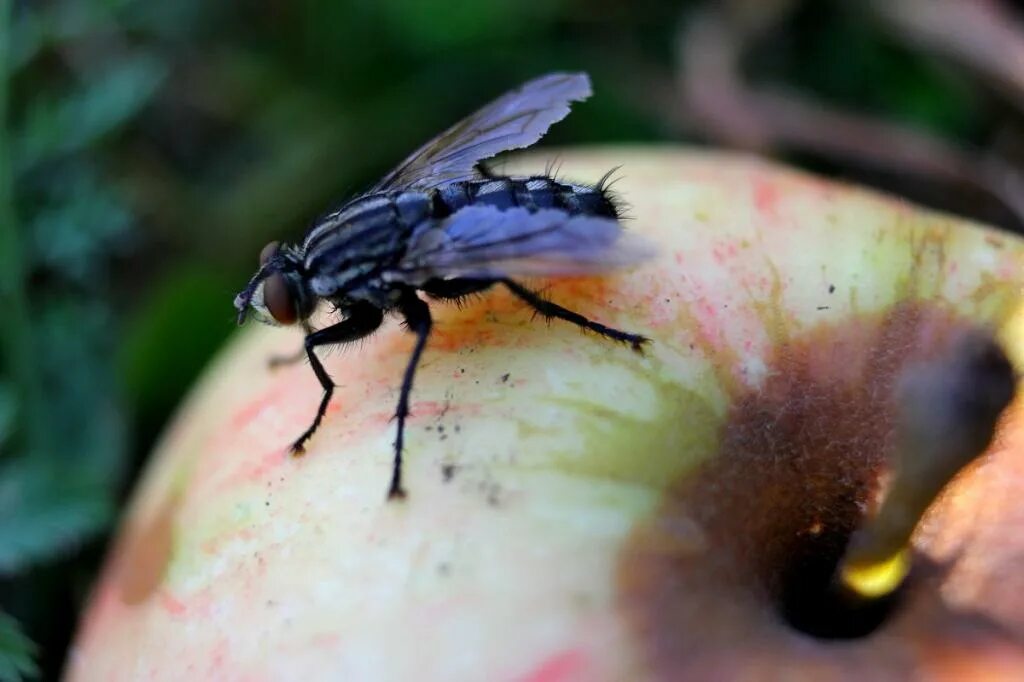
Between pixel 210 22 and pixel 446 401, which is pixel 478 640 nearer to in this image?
pixel 446 401

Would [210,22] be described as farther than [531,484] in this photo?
Yes

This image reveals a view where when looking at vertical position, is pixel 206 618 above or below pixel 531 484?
below

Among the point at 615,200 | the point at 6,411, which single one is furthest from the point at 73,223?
the point at 615,200

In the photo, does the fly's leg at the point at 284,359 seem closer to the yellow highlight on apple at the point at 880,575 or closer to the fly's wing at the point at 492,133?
the fly's wing at the point at 492,133

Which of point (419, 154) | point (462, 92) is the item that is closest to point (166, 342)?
point (419, 154)

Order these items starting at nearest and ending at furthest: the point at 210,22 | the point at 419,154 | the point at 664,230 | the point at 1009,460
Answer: the point at 1009,460 < the point at 664,230 < the point at 419,154 < the point at 210,22

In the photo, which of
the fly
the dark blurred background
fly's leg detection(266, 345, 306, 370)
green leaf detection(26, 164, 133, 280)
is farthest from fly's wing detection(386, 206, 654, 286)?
green leaf detection(26, 164, 133, 280)

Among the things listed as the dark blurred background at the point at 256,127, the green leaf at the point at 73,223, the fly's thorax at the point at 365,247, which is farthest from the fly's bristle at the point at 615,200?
the green leaf at the point at 73,223
